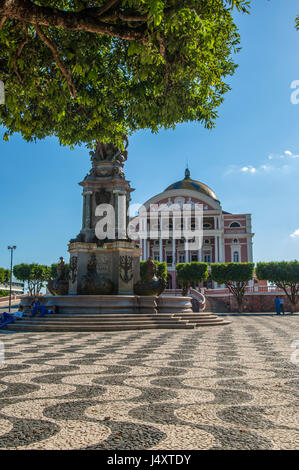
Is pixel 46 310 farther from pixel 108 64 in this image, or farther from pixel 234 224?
pixel 234 224

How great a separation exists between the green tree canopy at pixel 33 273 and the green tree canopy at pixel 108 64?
51520 millimetres

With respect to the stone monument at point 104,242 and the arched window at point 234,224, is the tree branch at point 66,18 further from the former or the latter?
the arched window at point 234,224

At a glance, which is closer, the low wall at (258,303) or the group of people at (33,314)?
the group of people at (33,314)

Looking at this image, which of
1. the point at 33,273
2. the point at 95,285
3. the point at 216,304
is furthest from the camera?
the point at 33,273

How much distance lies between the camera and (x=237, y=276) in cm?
4019

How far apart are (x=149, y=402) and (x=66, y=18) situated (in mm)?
4534

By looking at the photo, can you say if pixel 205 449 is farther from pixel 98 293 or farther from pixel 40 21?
pixel 98 293

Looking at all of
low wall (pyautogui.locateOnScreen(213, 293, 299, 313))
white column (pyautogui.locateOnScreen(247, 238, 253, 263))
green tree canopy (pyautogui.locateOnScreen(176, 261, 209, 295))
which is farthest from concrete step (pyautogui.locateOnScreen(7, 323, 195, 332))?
white column (pyautogui.locateOnScreen(247, 238, 253, 263))

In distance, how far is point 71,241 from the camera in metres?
16.2

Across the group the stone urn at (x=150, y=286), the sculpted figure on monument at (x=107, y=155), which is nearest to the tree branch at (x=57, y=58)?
the stone urn at (x=150, y=286)

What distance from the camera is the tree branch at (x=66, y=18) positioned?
4391 mm

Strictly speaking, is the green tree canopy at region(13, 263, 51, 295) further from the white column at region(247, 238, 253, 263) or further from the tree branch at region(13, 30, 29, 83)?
the tree branch at region(13, 30, 29, 83)

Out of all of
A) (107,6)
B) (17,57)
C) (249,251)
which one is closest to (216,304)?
(249,251)
